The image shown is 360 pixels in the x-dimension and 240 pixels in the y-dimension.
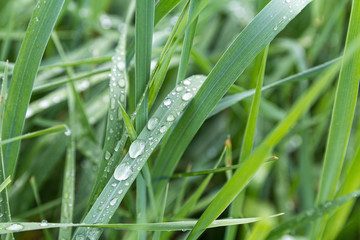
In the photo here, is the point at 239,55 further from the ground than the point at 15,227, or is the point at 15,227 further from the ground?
the point at 239,55

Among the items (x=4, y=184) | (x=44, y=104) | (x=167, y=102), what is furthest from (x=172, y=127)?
(x=44, y=104)

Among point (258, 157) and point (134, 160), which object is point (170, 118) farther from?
point (258, 157)

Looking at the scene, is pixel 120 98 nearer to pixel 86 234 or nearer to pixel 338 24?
pixel 86 234

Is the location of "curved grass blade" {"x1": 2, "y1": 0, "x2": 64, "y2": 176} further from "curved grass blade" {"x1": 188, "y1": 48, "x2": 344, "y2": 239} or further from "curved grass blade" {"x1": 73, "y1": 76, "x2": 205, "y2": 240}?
"curved grass blade" {"x1": 188, "y1": 48, "x2": 344, "y2": 239}

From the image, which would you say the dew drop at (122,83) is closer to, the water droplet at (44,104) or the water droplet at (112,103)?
the water droplet at (112,103)

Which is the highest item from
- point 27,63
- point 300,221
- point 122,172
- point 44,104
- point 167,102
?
point 44,104

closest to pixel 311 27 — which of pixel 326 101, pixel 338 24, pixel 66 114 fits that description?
pixel 338 24

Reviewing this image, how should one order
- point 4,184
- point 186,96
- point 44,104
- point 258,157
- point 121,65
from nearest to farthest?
point 258,157, point 4,184, point 186,96, point 121,65, point 44,104

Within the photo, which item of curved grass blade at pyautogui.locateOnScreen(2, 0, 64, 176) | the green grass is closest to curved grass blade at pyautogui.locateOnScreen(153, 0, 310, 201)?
the green grass
